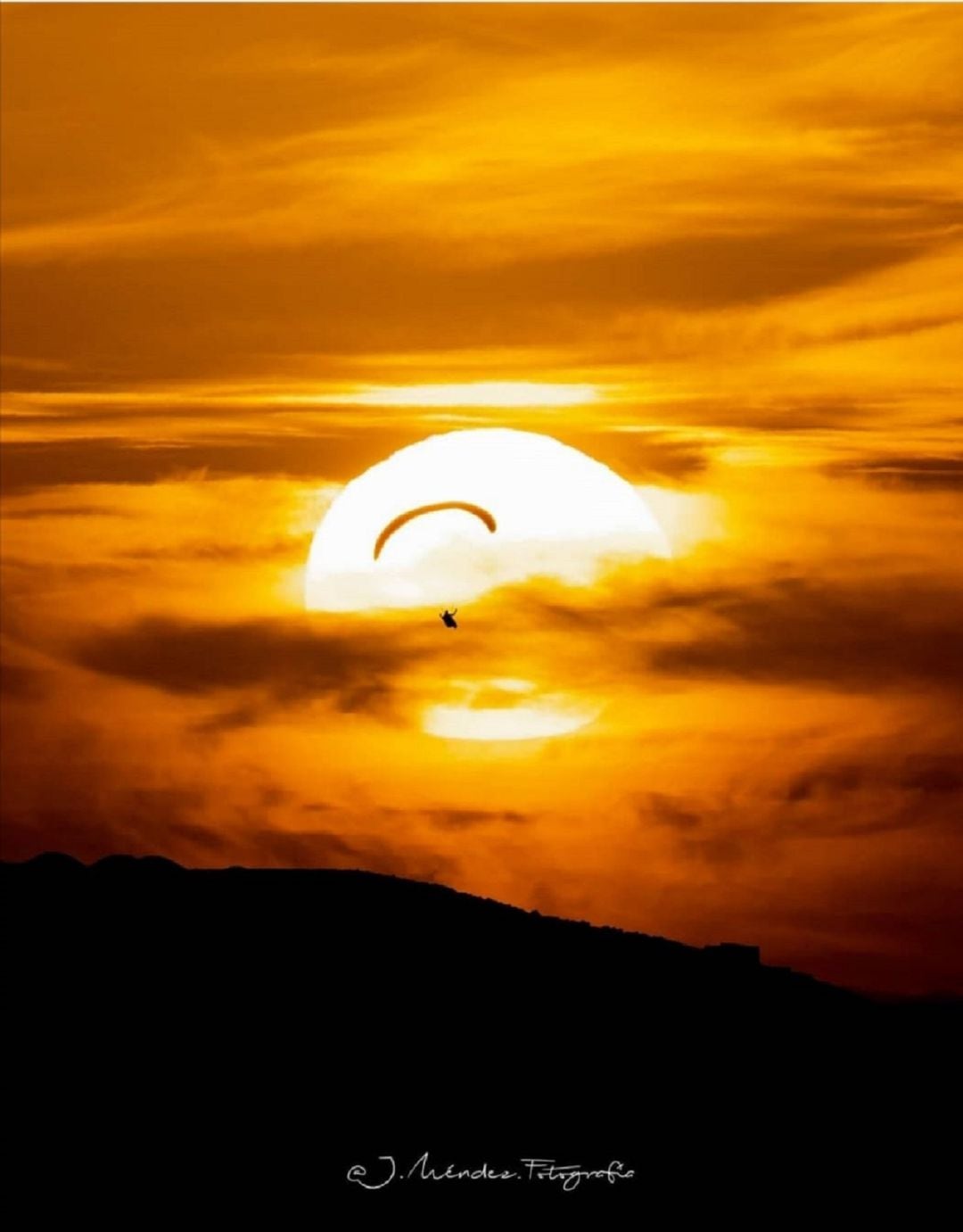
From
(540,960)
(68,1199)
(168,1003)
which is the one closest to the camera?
(68,1199)

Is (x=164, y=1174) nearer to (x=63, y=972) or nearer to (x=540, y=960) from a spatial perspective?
(x=63, y=972)

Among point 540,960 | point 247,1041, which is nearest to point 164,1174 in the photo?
point 247,1041

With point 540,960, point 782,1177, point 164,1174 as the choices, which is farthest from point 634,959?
point 164,1174

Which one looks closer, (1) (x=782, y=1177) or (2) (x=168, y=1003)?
(1) (x=782, y=1177)

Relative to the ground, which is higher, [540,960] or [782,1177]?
A: [540,960]

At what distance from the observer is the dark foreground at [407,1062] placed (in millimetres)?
57062

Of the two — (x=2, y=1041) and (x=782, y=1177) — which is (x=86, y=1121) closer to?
(x=2, y=1041)

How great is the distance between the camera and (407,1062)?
62.0 meters

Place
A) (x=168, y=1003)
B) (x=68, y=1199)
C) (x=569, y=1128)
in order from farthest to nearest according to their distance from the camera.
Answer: (x=168, y=1003), (x=569, y=1128), (x=68, y=1199)

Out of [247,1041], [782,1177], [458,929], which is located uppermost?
[458,929]

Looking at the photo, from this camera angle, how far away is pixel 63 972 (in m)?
65.2

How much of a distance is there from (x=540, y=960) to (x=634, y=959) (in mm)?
3223

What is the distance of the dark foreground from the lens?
2247 inches

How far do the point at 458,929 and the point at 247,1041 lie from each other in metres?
9.38
